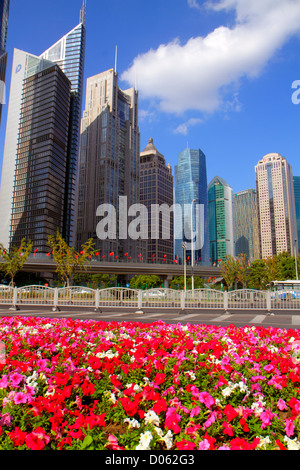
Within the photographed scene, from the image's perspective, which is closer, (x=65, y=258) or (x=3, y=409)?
(x=3, y=409)

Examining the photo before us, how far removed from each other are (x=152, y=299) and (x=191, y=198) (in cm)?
15939

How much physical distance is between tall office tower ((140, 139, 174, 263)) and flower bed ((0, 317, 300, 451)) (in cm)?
14578

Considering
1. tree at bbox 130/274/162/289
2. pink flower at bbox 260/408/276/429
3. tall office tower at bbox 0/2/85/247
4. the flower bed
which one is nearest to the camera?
the flower bed

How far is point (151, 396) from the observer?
124 inches

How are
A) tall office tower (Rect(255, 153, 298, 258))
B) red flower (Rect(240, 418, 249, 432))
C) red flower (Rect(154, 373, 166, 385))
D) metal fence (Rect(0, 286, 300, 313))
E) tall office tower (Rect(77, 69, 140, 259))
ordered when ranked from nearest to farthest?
red flower (Rect(240, 418, 249, 432)), red flower (Rect(154, 373, 166, 385)), metal fence (Rect(0, 286, 300, 313)), tall office tower (Rect(77, 69, 140, 259)), tall office tower (Rect(255, 153, 298, 258))

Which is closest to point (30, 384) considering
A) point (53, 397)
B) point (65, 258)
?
point (53, 397)

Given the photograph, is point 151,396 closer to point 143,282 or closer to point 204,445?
point 204,445

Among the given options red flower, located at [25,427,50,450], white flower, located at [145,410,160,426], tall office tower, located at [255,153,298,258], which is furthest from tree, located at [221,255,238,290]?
tall office tower, located at [255,153,298,258]

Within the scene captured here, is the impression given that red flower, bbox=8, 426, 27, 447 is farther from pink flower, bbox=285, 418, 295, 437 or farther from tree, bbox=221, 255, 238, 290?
tree, bbox=221, 255, 238, 290

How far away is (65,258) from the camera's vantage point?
3331 centimetres

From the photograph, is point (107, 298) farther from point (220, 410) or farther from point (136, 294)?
point (220, 410)

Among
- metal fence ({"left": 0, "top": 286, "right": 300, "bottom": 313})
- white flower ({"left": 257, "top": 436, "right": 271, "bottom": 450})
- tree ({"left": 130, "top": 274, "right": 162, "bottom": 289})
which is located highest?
tree ({"left": 130, "top": 274, "right": 162, "bottom": 289})

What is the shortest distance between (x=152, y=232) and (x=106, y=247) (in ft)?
117

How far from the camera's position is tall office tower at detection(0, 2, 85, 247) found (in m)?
128
